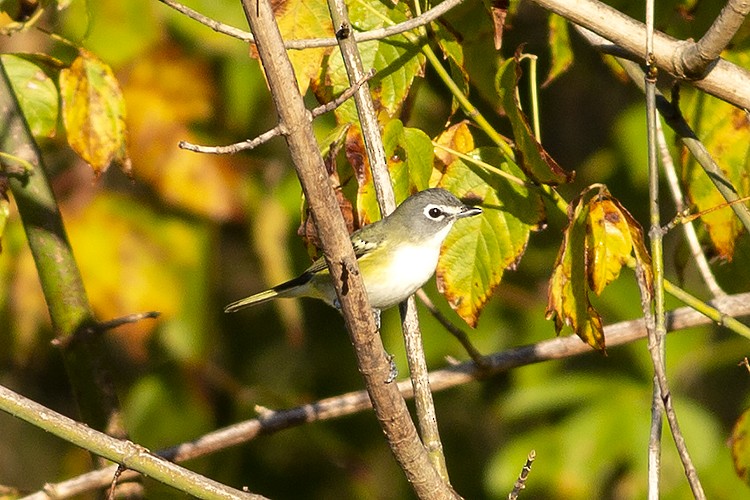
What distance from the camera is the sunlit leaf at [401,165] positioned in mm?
2982

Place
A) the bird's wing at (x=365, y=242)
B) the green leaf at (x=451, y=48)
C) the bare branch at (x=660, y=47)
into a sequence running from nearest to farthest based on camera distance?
the bare branch at (x=660, y=47)
the green leaf at (x=451, y=48)
the bird's wing at (x=365, y=242)

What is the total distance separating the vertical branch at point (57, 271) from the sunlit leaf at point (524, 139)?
69.8 inches

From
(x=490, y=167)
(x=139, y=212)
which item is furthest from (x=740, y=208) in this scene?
(x=139, y=212)

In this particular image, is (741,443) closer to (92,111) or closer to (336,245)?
(336,245)

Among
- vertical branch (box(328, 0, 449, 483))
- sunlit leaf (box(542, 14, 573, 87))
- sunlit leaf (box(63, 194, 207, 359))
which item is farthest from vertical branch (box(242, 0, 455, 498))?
sunlit leaf (box(63, 194, 207, 359))

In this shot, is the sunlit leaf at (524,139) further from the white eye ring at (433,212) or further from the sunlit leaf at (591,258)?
the white eye ring at (433,212)

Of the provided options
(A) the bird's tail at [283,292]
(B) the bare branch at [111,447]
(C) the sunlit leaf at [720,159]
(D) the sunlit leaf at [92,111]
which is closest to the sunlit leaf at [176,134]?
(A) the bird's tail at [283,292]

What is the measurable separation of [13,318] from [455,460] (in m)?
3.31

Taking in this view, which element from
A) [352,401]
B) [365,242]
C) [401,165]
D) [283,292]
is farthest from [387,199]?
[283,292]

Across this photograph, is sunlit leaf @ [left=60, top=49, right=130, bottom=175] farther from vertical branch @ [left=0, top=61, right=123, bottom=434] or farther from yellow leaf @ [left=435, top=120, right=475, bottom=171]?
yellow leaf @ [left=435, top=120, right=475, bottom=171]

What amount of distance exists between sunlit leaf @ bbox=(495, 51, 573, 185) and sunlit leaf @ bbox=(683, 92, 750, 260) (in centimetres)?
71

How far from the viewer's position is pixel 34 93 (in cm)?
345

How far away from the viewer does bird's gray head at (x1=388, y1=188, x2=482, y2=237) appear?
4.22 m

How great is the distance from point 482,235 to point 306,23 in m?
0.87
